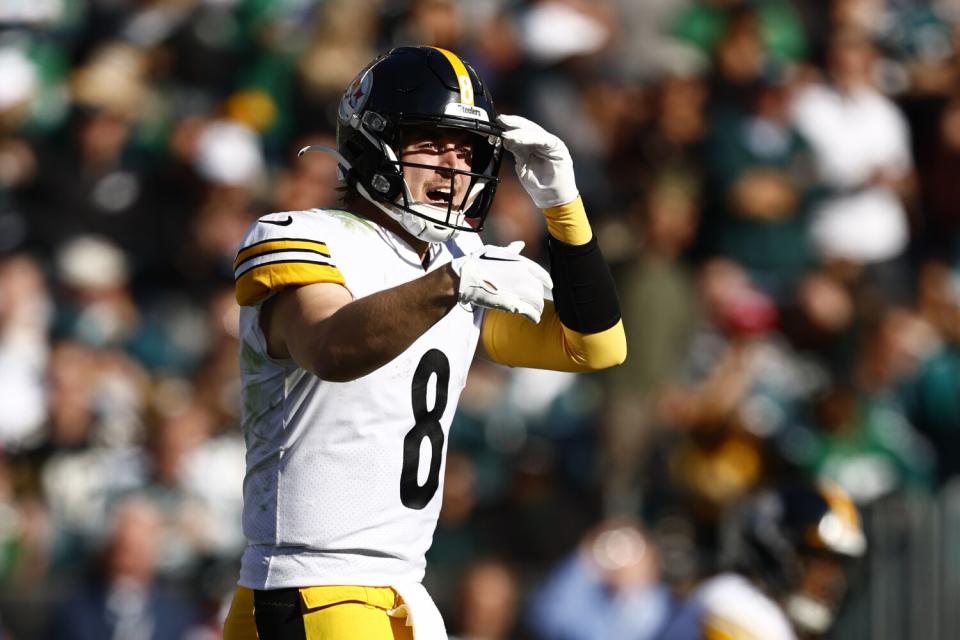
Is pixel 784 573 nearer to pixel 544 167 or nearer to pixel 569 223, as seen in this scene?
pixel 569 223

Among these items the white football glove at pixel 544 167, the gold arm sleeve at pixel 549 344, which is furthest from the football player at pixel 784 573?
the white football glove at pixel 544 167

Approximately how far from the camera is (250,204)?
34.9ft

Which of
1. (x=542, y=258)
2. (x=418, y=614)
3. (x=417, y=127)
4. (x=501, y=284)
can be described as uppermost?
(x=417, y=127)

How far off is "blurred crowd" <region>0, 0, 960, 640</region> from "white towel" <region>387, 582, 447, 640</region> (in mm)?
3943

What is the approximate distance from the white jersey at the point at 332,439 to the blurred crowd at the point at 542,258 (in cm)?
399

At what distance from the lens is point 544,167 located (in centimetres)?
412

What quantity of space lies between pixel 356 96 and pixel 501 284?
79cm

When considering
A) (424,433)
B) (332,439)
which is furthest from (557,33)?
(332,439)

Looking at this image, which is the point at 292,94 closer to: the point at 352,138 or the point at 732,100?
the point at 732,100

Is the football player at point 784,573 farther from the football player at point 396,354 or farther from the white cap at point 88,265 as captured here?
the white cap at point 88,265

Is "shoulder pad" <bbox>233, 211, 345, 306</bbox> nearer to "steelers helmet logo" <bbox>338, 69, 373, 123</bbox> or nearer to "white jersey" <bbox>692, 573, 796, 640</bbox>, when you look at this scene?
"steelers helmet logo" <bbox>338, 69, 373, 123</bbox>

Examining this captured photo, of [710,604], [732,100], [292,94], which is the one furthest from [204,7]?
[710,604]

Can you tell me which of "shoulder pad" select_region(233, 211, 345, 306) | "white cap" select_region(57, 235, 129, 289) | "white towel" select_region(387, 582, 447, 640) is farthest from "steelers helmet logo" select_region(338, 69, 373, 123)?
"white cap" select_region(57, 235, 129, 289)

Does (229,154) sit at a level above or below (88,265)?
above
